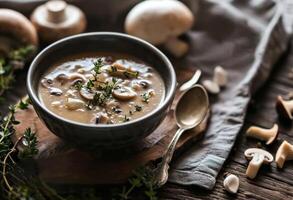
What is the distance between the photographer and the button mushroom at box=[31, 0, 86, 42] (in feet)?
5.69

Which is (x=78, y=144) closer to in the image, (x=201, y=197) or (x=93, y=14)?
(x=201, y=197)

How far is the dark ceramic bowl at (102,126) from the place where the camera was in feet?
4.33

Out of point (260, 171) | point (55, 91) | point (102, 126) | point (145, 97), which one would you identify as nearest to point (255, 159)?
point (260, 171)

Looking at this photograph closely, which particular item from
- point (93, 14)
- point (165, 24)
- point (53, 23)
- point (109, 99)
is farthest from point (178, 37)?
point (109, 99)

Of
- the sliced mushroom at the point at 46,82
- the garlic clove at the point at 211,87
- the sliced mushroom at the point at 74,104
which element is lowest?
the garlic clove at the point at 211,87

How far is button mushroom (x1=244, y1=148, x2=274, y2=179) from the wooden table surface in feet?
0.05

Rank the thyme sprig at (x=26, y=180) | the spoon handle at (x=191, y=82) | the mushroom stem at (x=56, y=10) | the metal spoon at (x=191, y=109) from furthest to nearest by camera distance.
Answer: the mushroom stem at (x=56, y=10), the spoon handle at (x=191, y=82), the metal spoon at (x=191, y=109), the thyme sprig at (x=26, y=180)

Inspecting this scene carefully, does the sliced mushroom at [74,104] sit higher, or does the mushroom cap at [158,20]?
the mushroom cap at [158,20]

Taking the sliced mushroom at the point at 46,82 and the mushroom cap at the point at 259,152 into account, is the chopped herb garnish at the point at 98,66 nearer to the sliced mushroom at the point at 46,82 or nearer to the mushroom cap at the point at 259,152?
the sliced mushroom at the point at 46,82

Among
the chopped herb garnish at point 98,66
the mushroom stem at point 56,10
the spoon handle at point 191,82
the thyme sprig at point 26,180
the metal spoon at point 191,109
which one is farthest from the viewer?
the mushroom stem at point 56,10

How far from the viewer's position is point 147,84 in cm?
147

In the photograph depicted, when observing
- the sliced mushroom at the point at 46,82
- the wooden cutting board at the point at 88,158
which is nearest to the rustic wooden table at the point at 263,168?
the wooden cutting board at the point at 88,158

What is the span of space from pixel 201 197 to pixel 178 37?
61 cm

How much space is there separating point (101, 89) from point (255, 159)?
1.38 feet
